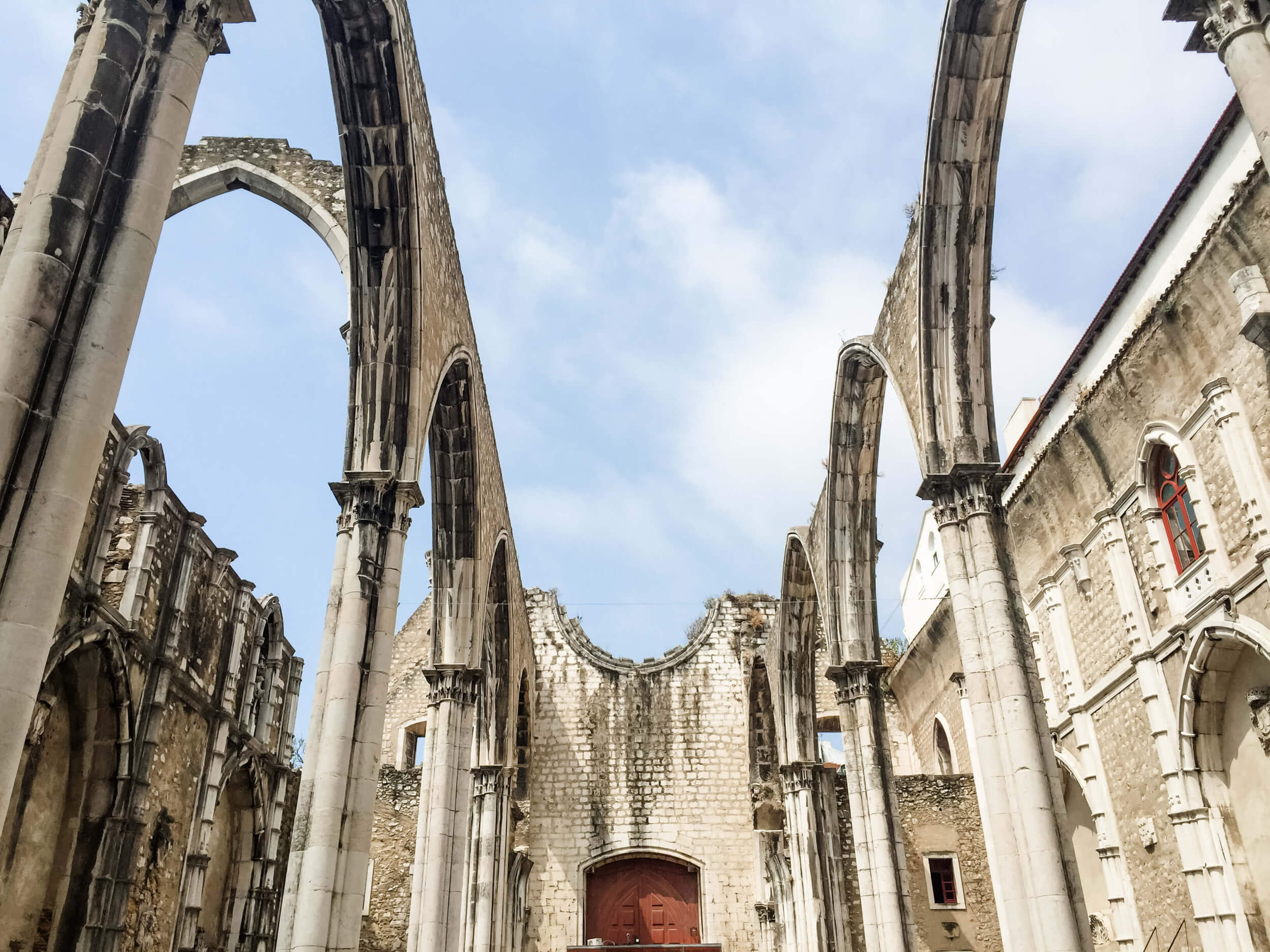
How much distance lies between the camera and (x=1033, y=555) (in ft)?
51.8

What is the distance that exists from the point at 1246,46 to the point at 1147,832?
10979 millimetres

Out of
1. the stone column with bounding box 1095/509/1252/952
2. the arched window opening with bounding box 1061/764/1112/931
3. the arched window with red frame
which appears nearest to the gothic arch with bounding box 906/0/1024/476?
the arched window with red frame

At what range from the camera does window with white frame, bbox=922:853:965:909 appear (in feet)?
55.7

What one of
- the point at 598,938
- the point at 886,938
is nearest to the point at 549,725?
the point at 598,938

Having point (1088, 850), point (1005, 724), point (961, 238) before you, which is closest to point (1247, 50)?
point (961, 238)

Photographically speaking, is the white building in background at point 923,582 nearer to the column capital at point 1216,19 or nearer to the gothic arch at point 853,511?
the gothic arch at point 853,511

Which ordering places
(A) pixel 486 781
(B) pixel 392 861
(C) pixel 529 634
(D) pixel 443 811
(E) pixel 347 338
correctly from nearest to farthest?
(E) pixel 347 338, (D) pixel 443 811, (A) pixel 486 781, (B) pixel 392 861, (C) pixel 529 634

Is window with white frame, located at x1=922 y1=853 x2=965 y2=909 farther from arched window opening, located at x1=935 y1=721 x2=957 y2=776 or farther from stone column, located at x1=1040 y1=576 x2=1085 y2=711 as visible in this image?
stone column, located at x1=1040 y1=576 x2=1085 y2=711

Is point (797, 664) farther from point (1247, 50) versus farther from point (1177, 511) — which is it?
point (1247, 50)

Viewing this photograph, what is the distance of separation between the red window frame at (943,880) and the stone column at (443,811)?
9.61 m

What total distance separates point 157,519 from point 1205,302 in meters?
12.4

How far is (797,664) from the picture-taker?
17.2 m

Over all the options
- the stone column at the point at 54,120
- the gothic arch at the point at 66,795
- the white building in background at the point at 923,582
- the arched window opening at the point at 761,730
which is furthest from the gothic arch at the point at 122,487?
the white building in background at the point at 923,582

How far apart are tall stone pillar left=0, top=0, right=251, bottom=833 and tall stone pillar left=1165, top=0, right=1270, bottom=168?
4780mm
